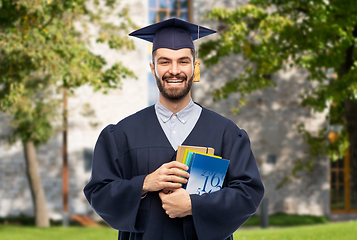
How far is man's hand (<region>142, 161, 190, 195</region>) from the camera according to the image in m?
1.87

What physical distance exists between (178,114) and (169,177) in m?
0.44

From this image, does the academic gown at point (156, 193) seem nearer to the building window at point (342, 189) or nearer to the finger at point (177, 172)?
the finger at point (177, 172)

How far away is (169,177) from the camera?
1.87 meters

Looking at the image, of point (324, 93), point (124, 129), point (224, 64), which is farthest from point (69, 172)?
point (124, 129)

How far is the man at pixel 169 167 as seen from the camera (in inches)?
75.8

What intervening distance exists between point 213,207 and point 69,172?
1061cm

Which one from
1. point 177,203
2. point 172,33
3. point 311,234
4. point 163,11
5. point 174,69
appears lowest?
point 311,234

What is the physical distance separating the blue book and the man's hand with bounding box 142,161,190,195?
44 mm

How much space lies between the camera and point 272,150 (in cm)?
1319

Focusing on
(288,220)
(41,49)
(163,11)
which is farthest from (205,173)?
(163,11)

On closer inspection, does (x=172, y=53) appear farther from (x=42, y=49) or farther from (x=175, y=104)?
(x=42, y=49)

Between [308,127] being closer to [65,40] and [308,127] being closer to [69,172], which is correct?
[69,172]

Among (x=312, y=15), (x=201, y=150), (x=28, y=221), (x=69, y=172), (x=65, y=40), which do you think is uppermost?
(x=312, y=15)

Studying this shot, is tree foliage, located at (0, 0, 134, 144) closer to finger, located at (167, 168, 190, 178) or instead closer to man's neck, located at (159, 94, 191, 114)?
man's neck, located at (159, 94, 191, 114)
